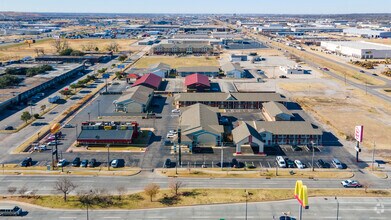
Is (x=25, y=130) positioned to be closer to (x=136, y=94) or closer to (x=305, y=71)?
(x=136, y=94)

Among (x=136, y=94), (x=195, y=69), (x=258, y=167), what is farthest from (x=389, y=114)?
(x=195, y=69)

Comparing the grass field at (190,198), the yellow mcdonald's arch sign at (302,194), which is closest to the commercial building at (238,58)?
the grass field at (190,198)

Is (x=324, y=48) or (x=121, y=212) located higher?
(x=324, y=48)

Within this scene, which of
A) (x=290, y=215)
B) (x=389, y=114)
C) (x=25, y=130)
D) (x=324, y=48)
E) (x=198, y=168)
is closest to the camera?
(x=290, y=215)

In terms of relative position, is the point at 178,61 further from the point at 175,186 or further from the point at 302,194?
the point at 302,194

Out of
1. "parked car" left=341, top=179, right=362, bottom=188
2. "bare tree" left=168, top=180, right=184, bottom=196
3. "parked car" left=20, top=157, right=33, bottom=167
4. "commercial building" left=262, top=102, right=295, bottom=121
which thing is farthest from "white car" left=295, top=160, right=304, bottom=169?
"parked car" left=20, top=157, right=33, bottom=167

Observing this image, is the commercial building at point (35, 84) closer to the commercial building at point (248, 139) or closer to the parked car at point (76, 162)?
the parked car at point (76, 162)

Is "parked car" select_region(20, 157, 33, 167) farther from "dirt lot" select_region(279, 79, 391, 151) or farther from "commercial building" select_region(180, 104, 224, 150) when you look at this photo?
"dirt lot" select_region(279, 79, 391, 151)

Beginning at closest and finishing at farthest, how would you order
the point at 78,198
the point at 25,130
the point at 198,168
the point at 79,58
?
1. the point at 78,198
2. the point at 198,168
3. the point at 25,130
4. the point at 79,58
